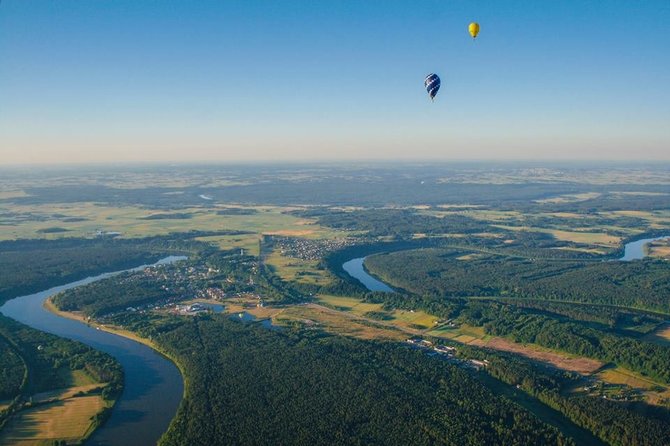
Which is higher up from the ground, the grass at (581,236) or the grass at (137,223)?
the grass at (137,223)

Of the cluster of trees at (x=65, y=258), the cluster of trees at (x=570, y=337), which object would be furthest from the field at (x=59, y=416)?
the cluster of trees at (x=570, y=337)

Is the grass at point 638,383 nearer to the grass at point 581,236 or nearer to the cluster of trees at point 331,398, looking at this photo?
the cluster of trees at point 331,398

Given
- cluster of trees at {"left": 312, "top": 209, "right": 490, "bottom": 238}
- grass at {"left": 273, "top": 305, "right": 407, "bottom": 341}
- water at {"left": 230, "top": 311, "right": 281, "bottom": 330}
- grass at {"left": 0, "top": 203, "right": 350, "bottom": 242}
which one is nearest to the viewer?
grass at {"left": 273, "top": 305, "right": 407, "bottom": 341}

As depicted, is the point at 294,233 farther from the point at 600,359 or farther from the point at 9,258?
the point at 600,359

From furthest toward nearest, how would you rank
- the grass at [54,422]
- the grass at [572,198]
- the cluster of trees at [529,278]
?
the grass at [572,198]
the cluster of trees at [529,278]
the grass at [54,422]

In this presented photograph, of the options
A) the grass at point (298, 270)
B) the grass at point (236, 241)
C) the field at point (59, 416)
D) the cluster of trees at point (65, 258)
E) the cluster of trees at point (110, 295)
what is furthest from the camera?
the grass at point (236, 241)

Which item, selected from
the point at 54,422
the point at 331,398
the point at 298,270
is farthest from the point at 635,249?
the point at 54,422

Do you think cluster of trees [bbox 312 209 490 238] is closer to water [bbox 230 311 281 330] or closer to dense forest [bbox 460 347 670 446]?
water [bbox 230 311 281 330]

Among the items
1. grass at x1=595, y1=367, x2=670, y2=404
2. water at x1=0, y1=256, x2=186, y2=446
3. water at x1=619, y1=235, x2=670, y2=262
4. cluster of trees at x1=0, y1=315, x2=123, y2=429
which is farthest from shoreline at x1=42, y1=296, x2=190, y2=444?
water at x1=619, y1=235, x2=670, y2=262
